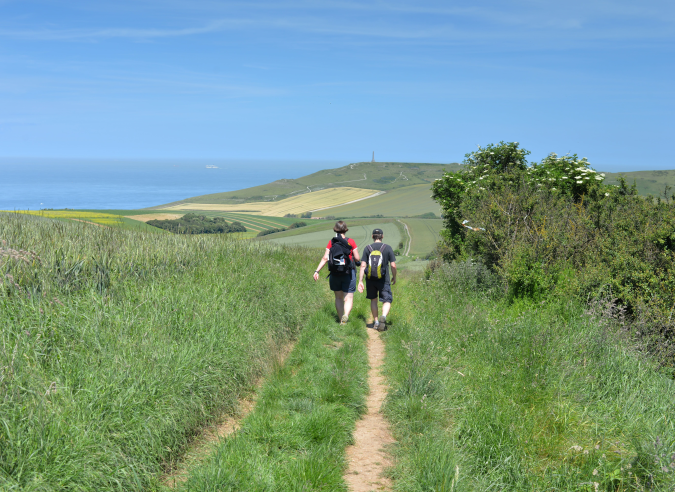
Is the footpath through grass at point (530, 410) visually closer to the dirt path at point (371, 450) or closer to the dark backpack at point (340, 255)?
the dirt path at point (371, 450)

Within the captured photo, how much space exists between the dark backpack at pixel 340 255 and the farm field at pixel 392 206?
3523 inches

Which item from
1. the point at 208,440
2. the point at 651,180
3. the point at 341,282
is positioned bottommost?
the point at 208,440

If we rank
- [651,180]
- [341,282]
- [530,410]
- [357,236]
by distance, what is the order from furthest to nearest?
[651,180] → [357,236] → [341,282] → [530,410]

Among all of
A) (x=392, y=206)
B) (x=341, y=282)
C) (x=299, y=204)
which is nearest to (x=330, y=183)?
(x=299, y=204)

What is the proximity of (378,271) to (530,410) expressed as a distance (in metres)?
4.87

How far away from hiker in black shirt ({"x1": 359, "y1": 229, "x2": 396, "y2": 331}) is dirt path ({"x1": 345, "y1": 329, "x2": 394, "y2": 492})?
3.09m

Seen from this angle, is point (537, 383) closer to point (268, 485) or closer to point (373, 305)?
point (268, 485)

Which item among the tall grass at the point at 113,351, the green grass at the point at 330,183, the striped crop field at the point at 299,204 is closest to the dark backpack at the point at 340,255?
the tall grass at the point at 113,351

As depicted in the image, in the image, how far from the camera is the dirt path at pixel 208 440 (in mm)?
3756

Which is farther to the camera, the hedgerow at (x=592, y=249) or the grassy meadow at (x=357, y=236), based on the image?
the grassy meadow at (x=357, y=236)

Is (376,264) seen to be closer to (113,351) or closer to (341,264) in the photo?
(341,264)

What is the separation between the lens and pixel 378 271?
899 centimetres

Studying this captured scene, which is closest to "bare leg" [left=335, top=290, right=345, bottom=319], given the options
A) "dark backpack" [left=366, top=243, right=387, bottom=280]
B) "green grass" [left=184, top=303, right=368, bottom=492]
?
"dark backpack" [left=366, top=243, right=387, bottom=280]

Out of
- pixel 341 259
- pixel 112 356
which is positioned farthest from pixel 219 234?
pixel 112 356
